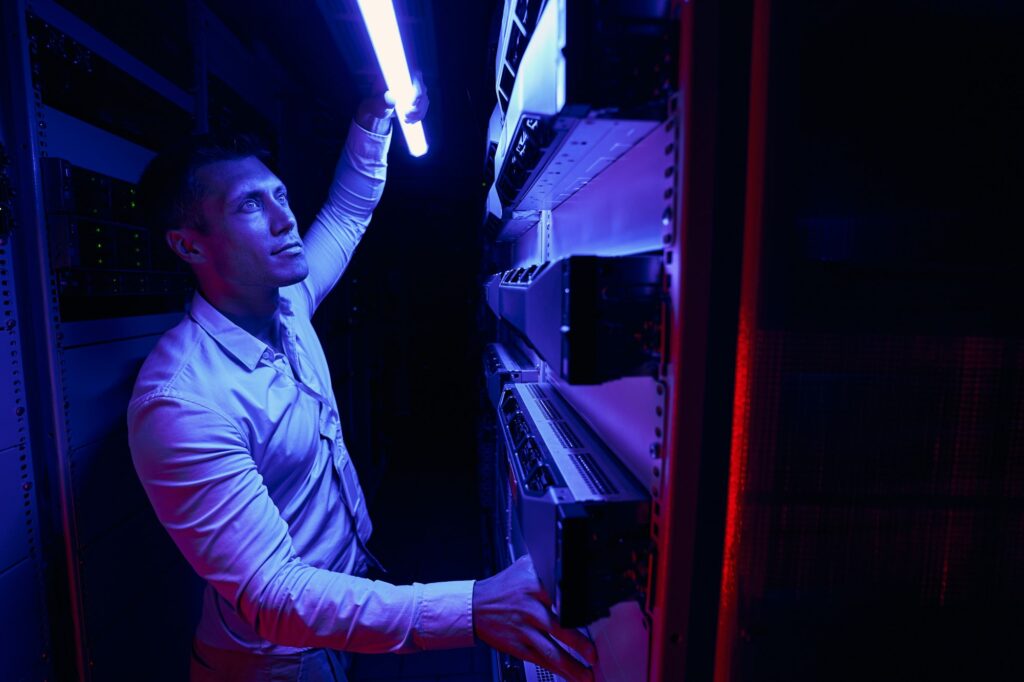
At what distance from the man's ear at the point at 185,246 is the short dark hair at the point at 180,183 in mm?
28

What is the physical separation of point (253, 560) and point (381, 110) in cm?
192

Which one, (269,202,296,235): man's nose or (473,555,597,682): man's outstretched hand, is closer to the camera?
(473,555,597,682): man's outstretched hand

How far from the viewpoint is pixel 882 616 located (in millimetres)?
816

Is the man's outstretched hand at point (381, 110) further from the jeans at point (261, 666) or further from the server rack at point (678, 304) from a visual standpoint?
the jeans at point (261, 666)

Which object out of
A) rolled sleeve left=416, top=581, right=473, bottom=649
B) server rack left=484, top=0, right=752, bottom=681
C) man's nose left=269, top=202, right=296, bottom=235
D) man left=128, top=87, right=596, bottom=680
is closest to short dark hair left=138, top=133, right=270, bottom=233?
man left=128, top=87, right=596, bottom=680

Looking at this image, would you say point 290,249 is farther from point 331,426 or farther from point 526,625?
point 526,625

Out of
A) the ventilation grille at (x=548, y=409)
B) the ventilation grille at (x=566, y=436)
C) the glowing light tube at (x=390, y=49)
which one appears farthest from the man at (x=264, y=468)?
the ventilation grille at (x=548, y=409)

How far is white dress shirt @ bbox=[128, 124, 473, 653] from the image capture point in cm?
106

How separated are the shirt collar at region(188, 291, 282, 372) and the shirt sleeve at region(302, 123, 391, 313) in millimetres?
722

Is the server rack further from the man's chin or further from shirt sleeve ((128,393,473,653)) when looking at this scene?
the man's chin

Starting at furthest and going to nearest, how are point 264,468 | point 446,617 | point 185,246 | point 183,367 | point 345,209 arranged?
point 345,209
point 185,246
point 264,468
point 183,367
point 446,617

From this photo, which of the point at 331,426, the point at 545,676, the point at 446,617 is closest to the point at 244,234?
the point at 331,426

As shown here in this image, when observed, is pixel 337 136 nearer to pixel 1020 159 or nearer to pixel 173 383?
pixel 173 383

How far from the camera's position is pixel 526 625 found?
96 centimetres
